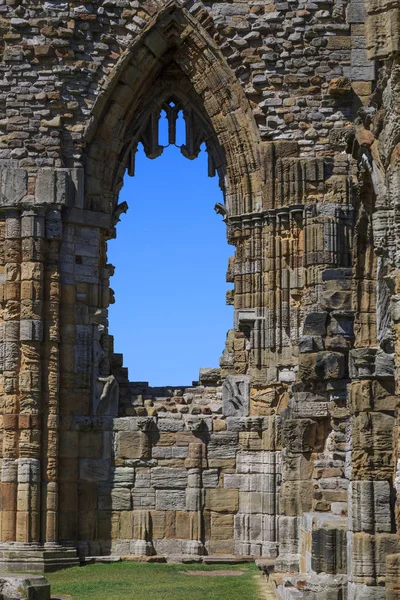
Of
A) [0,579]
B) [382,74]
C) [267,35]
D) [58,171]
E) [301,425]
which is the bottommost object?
[0,579]

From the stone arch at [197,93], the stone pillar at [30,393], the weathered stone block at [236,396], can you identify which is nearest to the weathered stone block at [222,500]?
the weathered stone block at [236,396]

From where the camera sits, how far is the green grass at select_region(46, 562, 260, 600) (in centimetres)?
2092

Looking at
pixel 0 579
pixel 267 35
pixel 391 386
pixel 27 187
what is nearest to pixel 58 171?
pixel 27 187

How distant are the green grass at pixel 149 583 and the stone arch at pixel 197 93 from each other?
6408 millimetres

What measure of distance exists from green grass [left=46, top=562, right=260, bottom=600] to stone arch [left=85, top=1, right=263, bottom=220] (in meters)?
6.41

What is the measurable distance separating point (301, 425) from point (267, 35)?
8.87 m

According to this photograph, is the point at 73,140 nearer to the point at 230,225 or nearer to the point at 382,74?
the point at 230,225

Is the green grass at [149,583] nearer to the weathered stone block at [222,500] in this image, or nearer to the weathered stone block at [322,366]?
the weathered stone block at [222,500]

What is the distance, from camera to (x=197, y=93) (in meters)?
27.3

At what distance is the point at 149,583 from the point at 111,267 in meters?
6.66

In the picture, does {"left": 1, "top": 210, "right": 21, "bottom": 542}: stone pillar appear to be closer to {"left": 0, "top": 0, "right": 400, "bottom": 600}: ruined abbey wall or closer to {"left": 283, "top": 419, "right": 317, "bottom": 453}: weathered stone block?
{"left": 0, "top": 0, "right": 400, "bottom": 600}: ruined abbey wall

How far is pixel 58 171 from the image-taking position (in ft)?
86.3

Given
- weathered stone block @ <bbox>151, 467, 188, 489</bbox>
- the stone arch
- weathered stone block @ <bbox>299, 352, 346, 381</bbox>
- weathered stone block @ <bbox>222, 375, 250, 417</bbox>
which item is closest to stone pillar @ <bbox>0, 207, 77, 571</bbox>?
the stone arch

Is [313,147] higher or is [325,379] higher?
[313,147]
